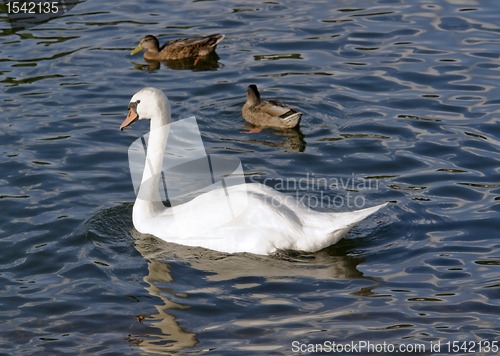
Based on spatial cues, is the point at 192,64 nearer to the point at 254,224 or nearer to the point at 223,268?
the point at 254,224

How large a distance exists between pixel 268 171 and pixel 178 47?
5304 millimetres

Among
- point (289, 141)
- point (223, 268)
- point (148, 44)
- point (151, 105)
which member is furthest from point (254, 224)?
point (148, 44)

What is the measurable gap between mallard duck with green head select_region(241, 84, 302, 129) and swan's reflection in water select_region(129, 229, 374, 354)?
3.77 metres

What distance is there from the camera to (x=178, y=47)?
1420 centimetres

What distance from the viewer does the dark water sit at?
667 cm

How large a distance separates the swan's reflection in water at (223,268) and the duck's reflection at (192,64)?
6571 mm

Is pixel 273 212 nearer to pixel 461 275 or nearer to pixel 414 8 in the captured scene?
pixel 461 275

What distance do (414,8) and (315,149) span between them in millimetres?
7153

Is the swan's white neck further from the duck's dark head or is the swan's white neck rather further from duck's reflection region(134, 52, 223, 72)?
the duck's dark head

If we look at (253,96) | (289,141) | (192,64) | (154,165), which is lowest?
(289,141)

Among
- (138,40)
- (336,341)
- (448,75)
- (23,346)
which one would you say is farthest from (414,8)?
(23,346)

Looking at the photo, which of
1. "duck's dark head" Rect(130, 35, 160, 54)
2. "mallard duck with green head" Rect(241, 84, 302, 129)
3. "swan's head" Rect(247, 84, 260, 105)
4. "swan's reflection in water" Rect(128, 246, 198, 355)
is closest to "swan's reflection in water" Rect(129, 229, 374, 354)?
"swan's reflection in water" Rect(128, 246, 198, 355)

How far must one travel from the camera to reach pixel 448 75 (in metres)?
13.0

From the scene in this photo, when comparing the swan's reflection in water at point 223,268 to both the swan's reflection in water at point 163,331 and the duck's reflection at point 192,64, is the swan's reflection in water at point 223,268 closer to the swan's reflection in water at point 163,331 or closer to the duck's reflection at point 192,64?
the swan's reflection in water at point 163,331
